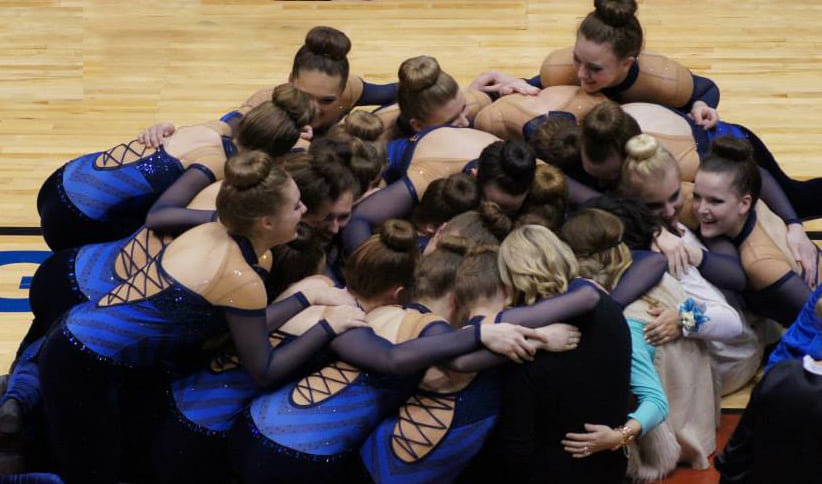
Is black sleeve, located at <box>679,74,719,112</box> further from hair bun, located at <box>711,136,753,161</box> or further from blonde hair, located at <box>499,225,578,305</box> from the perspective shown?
blonde hair, located at <box>499,225,578,305</box>

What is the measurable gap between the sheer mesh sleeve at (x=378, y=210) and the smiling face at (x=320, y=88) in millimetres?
452

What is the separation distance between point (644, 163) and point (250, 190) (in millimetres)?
1366

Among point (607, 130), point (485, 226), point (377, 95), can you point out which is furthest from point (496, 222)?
point (377, 95)

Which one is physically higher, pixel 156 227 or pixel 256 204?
pixel 256 204

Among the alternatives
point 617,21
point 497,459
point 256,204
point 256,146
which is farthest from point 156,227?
point 617,21

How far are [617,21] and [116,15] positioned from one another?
298 cm

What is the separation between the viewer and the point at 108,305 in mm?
3832

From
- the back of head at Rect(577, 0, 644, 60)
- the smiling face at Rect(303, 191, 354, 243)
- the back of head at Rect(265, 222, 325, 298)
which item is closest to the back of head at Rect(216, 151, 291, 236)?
the back of head at Rect(265, 222, 325, 298)

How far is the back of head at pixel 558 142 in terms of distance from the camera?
465 centimetres

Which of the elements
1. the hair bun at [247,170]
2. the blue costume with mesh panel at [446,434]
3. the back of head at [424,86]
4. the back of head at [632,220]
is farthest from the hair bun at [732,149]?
the hair bun at [247,170]

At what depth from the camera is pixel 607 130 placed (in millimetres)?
4414

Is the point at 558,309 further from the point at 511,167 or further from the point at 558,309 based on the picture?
the point at 511,167

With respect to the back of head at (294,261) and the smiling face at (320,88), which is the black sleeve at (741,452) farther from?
the smiling face at (320,88)

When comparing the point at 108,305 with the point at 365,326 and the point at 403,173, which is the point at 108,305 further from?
the point at 403,173
